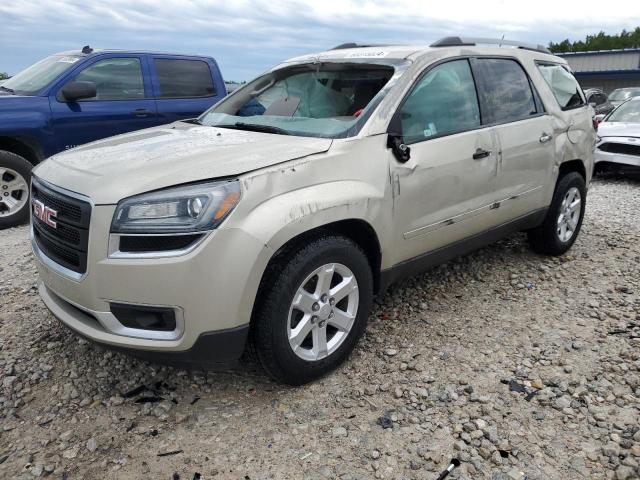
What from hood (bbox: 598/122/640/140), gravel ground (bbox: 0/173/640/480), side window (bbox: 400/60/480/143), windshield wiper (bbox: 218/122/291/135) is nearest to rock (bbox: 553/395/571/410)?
gravel ground (bbox: 0/173/640/480)

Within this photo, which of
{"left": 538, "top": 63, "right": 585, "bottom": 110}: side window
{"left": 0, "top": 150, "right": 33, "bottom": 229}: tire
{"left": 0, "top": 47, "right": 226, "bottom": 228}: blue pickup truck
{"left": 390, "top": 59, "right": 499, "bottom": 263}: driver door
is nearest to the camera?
{"left": 390, "top": 59, "right": 499, "bottom": 263}: driver door

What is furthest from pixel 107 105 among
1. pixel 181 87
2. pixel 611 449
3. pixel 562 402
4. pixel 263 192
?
pixel 611 449

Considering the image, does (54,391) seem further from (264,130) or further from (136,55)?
(136,55)

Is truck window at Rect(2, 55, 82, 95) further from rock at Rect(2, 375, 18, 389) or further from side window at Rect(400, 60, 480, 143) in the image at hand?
side window at Rect(400, 60, 480, 143)

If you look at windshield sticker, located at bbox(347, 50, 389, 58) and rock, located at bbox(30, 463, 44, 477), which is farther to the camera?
windshield sticker, located at bbox(347, 50, 389, 58)

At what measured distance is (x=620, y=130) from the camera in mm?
8820

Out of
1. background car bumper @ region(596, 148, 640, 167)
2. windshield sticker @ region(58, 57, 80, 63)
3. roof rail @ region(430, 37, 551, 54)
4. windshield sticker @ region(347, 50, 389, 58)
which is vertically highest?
roof rail @ region(430, 37, 551, 54)

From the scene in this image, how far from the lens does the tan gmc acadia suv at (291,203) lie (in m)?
2.30

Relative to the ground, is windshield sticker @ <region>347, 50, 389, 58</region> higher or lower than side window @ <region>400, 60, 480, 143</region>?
higher

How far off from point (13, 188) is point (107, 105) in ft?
4.54

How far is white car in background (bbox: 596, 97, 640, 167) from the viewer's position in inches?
333

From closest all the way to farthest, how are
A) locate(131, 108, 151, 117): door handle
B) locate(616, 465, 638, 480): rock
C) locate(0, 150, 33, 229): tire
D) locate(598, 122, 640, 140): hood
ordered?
1. locate(616, 465, 638, 480): rock
2. locate(0, 150, 33, 229): tire
3. locate(131, 108, 151, 117): door handle
4. locate(598, 122, 640, 140): hood

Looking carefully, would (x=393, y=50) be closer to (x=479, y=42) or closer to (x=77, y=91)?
(x=479, y=42)

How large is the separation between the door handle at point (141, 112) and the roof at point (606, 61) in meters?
36.9
